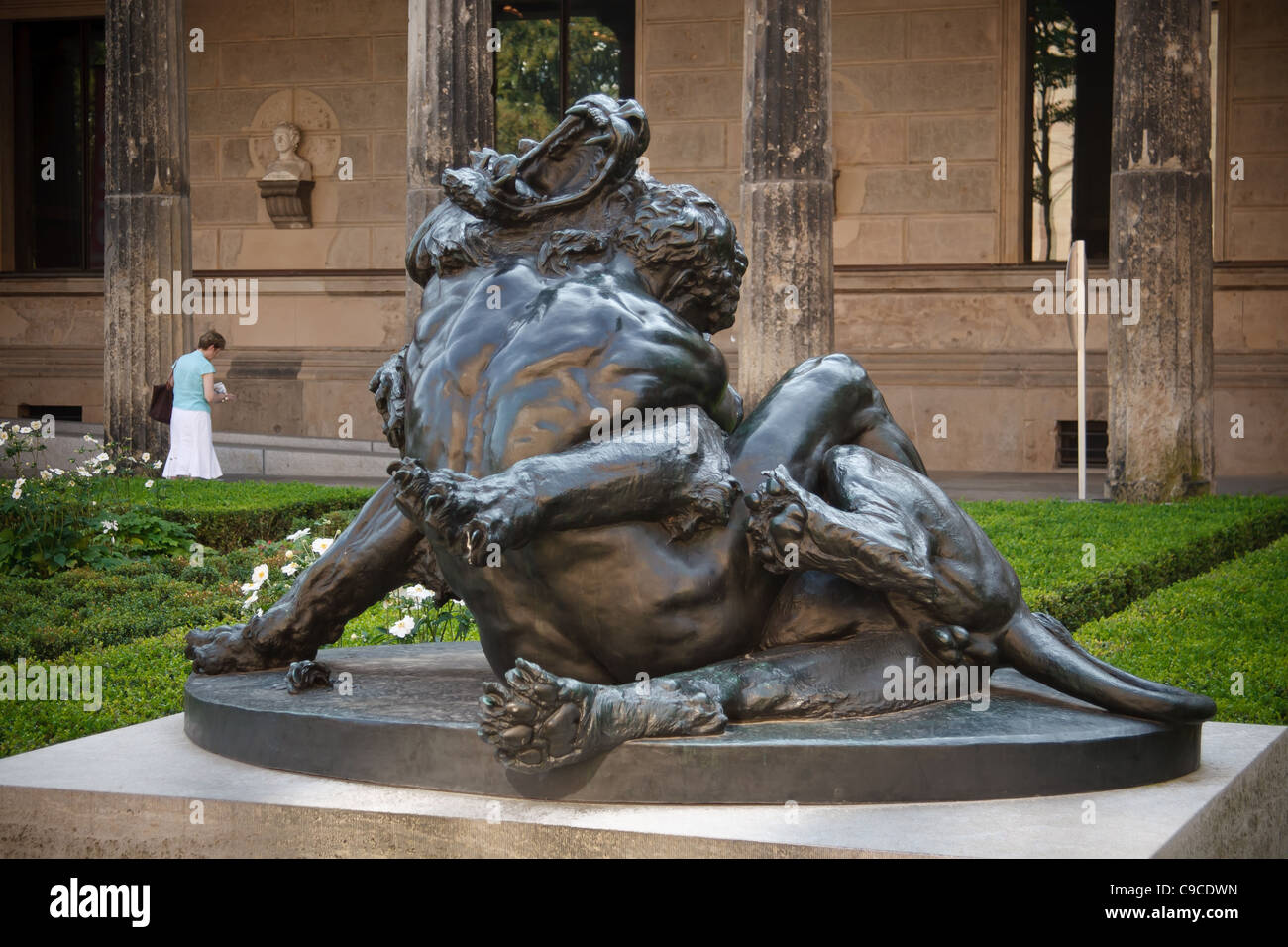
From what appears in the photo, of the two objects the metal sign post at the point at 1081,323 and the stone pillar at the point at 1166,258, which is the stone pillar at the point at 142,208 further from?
the stone pillar at the point at 1166,258

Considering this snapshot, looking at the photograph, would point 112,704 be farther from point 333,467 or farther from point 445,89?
point 333,467

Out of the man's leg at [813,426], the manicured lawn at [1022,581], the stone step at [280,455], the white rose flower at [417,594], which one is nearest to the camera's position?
the man's leg at [813,426]

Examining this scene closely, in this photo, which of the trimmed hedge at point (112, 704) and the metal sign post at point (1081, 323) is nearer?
the trimmed hedge at point (112, 704)

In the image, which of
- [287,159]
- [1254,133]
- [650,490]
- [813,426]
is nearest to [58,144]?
[287,159]

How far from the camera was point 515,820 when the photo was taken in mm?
3229

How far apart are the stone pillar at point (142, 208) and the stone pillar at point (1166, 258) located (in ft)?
28.9

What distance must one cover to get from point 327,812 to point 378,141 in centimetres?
1917

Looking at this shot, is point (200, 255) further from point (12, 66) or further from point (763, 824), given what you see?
point (763, 824)

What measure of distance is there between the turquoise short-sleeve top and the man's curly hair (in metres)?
11.9

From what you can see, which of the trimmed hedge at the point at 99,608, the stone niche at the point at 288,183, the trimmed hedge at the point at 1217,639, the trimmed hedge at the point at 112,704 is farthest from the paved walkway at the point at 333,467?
the trimmed hedge at the point at 112,704

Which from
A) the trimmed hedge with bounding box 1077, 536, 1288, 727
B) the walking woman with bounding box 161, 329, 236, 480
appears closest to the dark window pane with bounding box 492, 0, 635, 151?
the walking woman with bounding box 161, 329, 236, 480

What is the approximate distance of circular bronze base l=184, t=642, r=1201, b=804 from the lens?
329 centimetres

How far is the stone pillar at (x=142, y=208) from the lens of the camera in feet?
52.8

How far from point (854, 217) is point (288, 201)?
24.0ft
